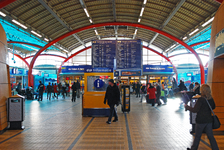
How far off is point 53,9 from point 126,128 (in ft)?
45.0

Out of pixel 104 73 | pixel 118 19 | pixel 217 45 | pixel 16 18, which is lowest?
pixel 104 73

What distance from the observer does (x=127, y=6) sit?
1906 cm

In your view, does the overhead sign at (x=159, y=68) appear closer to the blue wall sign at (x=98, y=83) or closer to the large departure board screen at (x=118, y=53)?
the large departure board screen at (x=118, y=53)

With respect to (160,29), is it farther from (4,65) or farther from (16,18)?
(4,65)

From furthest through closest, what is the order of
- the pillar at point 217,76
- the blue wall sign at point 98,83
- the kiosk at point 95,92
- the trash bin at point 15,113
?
the blue wall sign at point 98,83, the kiosk at point 95,92, the trash bin at point 15,113, the pillar at point 217,76

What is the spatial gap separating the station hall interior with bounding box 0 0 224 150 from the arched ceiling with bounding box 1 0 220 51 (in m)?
0.08

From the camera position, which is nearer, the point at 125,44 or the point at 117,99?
the point at 117,99

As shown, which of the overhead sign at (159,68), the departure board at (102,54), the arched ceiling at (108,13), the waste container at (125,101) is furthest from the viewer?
the overhead sign at (159,68)

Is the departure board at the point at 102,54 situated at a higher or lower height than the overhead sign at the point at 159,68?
higher

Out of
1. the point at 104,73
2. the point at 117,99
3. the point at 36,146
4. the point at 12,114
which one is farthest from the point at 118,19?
the point at 36,146

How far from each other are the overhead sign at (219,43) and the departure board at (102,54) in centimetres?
1087

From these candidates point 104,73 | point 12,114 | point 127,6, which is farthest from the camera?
point 127,6

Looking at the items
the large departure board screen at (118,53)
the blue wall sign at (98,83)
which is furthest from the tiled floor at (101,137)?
the large departure board screen at (118,53)

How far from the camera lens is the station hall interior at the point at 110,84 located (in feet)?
17.1
